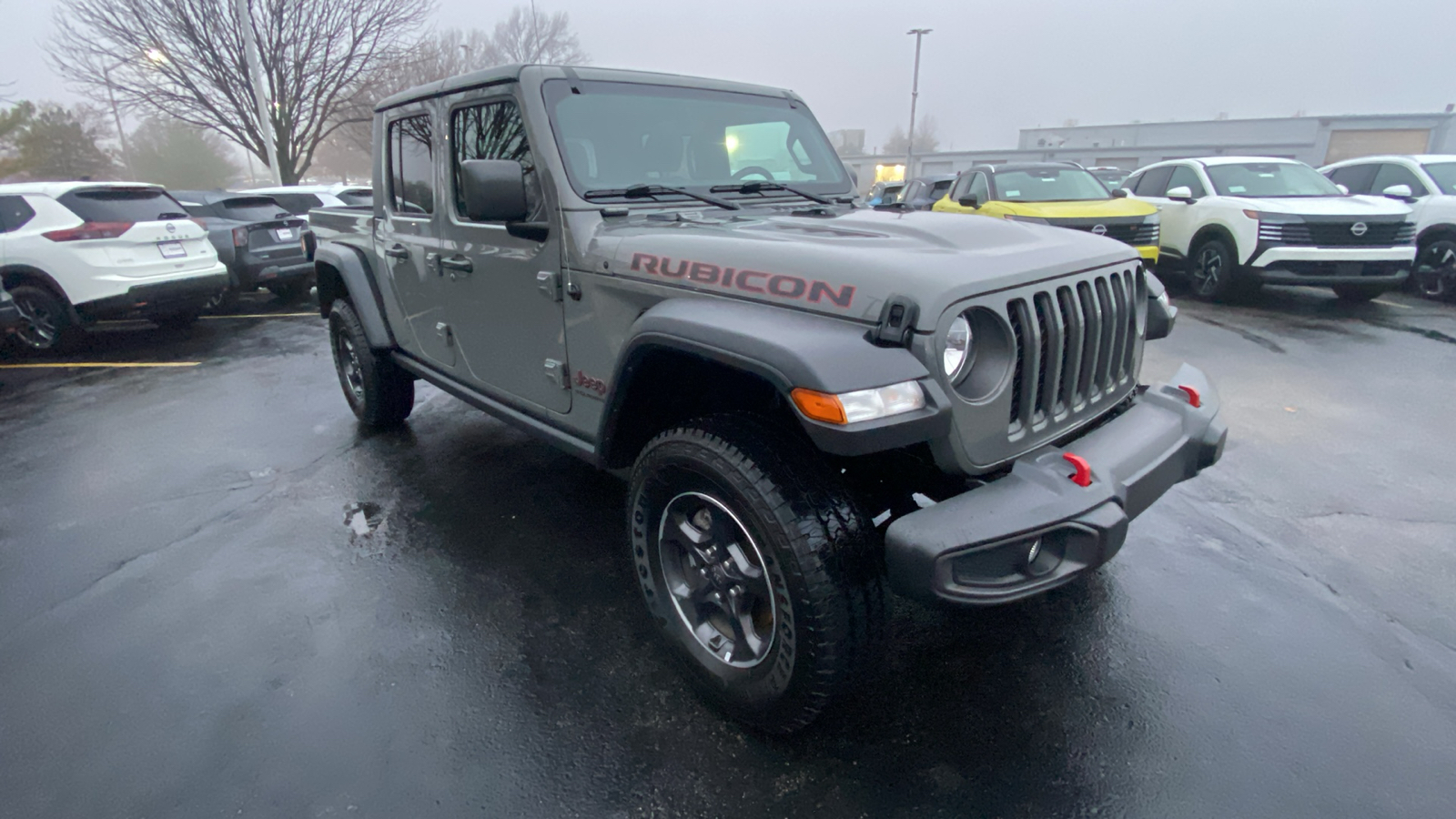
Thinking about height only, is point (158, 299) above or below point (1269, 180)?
below

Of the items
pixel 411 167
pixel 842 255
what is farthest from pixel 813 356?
pixel 411 167

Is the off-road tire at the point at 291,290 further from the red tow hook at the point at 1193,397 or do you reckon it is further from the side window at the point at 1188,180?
the side window at the point at 1188,180

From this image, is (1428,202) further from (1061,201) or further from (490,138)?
(490,138)

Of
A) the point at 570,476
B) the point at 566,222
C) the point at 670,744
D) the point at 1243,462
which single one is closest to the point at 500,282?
the point at 566,222

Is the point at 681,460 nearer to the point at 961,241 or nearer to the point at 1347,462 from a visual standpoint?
the point at 961,241

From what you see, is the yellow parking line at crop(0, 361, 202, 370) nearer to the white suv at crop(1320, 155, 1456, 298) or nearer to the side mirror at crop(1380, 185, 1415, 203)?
the side mirror at crop(1380, 185, 1415, 203)

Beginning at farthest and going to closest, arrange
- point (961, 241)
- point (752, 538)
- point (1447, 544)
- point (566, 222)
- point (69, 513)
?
point (69, 513) < point (1447, 544) < point (566, 222) < point (961, 241) < point (752, 538)

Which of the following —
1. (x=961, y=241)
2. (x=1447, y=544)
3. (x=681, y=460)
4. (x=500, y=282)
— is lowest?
(x=1447, y=544)

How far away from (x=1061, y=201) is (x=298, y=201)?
10.9 m

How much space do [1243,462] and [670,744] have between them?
3.77 meters

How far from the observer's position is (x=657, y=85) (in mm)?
3092

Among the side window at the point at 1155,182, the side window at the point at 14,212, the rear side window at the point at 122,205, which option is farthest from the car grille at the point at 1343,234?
the side window at the point at 14,212

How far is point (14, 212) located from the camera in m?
7.00

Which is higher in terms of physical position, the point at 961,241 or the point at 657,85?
the point at 657,85
